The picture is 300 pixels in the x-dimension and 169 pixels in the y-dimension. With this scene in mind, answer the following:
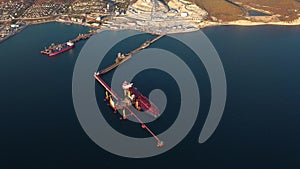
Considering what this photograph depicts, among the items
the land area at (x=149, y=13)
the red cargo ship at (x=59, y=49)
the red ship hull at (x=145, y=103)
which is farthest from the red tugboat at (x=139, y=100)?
the land area at (x=149, y=13)

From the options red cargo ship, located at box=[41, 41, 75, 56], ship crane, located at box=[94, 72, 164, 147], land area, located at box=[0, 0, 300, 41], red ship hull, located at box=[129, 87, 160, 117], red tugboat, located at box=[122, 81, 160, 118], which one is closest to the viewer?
ship crane, located at box=[94, 72, 164, 147]

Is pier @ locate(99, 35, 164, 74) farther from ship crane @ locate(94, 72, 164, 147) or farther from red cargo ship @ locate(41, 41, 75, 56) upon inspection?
red cargo ship @ locate(41, 41, 75, 56)

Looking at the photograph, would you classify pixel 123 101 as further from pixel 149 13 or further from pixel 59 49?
pixel 149 13

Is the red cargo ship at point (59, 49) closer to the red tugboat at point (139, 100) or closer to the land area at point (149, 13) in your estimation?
the land area at point (149, 13)

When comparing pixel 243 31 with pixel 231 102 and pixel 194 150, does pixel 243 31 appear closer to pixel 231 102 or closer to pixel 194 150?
pixel 231 102

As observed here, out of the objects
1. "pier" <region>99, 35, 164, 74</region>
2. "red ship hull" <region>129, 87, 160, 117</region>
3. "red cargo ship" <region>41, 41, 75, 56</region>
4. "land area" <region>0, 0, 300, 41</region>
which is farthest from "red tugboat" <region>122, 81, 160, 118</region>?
"land area" <region>0, 0, 300, 41</region>

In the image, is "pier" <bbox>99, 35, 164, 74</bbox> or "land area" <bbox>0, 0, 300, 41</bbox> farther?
"land area" <bbox>0, 0, 300, 41</bbox>

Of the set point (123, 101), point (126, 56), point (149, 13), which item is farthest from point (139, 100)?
point (149, 13)

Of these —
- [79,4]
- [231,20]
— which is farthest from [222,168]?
[79,4]
